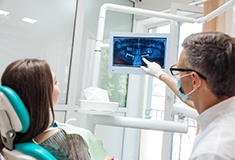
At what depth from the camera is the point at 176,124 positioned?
1901 mm

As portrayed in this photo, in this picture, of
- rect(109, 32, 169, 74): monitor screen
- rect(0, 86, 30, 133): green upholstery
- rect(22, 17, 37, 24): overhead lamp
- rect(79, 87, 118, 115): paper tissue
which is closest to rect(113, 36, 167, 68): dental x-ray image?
rect(109, 32, 169, 74): monitor screen

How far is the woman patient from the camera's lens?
1132mm

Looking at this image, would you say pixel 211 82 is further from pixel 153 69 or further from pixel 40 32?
pixel 40 32

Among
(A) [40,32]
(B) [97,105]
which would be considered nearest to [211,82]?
(B) [97,105]

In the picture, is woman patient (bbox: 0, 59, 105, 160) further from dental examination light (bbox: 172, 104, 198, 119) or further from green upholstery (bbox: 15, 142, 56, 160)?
dental examination light (bbox: 172, 104, 198, 119)

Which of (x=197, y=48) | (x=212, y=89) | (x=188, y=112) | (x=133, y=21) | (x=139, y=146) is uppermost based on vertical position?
(x=133, y=21)

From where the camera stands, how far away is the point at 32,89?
1.14m

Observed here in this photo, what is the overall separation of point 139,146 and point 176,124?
1877 millimetres

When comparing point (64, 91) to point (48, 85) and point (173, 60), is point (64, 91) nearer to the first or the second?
point (173, 60)

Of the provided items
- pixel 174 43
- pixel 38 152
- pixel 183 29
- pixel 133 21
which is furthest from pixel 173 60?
pixel 133 21

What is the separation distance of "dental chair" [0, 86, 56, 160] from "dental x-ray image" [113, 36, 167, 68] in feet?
3.60

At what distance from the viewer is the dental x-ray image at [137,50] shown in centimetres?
200

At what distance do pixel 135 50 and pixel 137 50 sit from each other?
0.6 inches

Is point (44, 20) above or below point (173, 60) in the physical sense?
above
